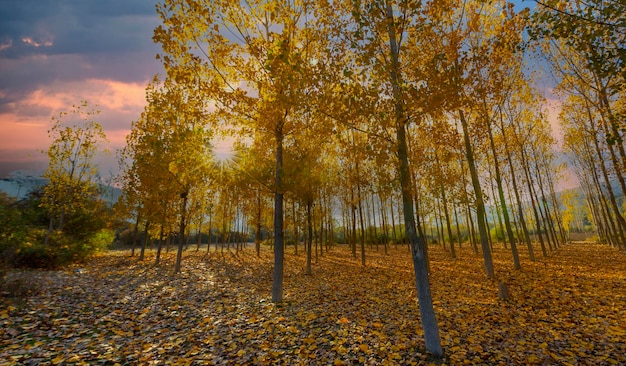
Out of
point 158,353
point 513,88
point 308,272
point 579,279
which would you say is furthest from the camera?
point 308,272

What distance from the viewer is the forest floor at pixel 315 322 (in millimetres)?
5086

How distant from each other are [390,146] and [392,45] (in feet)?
7.34

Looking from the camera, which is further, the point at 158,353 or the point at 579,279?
the point at 579,279

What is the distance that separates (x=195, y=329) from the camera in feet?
22.3

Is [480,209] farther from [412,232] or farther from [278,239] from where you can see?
[278,239]

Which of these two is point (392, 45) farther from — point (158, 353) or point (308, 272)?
point (308, 272)

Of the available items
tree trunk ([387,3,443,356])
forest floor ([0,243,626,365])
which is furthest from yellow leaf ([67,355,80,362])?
tree trunk ([387,3,443,356])

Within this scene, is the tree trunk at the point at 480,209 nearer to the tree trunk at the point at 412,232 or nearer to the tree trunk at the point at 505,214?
the tree trunk at the point at 505,214

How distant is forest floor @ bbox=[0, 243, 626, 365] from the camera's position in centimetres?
509

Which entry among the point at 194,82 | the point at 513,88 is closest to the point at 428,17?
the point at 194,82

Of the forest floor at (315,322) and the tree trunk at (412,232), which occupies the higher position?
the tree trunk at (412,232)

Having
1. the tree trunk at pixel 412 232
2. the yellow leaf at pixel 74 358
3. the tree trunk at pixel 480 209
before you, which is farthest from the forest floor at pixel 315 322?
the tree trunk at pixel 480 209

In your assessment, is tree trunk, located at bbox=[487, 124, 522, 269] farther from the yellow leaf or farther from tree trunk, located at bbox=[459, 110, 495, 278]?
the yellow leaf

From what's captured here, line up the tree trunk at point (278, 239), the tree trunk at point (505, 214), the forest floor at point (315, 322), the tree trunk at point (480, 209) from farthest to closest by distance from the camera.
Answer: the tree trunk at point (505, 214), the tree trunk at point (480, 209), the tree trunk at point (278, 239), the forest floor at point (315, 322)
